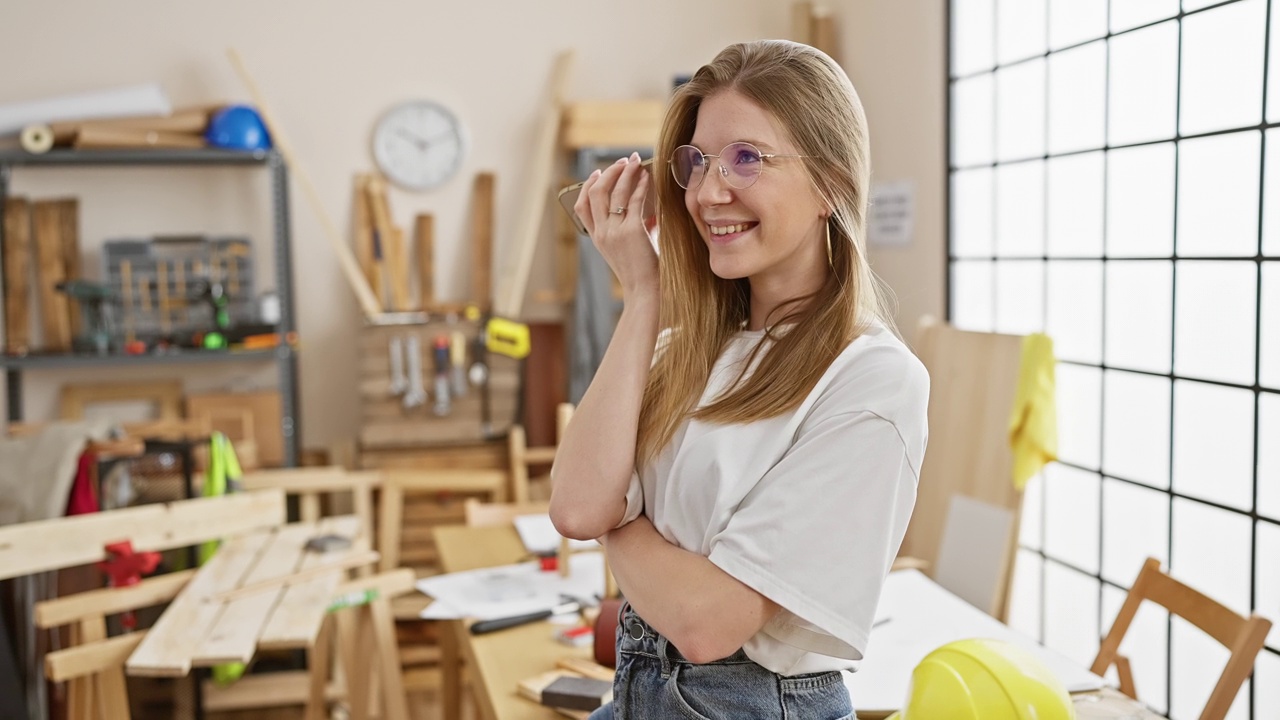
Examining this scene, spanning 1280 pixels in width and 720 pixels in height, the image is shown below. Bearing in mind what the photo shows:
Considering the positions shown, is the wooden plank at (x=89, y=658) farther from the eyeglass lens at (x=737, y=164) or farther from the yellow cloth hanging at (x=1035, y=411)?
the yellow cloth hanging at (x=1035, y=411)

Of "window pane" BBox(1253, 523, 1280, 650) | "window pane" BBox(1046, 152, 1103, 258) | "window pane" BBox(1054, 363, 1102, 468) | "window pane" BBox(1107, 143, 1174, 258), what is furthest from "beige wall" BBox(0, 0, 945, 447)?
"window pane" BBox(1253, 523, 1280, 650)

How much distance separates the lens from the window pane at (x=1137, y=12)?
9.27ft

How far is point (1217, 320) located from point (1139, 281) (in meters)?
0.30

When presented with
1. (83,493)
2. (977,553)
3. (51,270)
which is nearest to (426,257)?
(51,270)

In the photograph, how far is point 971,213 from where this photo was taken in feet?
12.4

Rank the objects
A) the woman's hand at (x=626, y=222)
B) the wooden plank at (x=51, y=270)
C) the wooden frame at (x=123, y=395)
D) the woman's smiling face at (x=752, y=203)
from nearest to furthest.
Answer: the woman's smiling face at (x=752, y=203) < the woman's hand at (x=626, y=222) < the wooden plank at (x=51, y=270) < the wooden frame at (x=123, y=395)

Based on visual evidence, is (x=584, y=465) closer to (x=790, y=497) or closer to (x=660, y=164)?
(x=790, y=497)

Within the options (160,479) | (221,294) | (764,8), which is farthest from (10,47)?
(764,8)

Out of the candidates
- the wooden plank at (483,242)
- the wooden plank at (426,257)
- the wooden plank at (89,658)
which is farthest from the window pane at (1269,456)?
the wooden plank at (426,257)

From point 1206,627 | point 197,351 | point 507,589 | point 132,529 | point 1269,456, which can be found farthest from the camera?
point 197,351

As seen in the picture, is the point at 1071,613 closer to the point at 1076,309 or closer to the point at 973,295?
the point at 1076,309

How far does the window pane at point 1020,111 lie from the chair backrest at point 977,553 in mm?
1189

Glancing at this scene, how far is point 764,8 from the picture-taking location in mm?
4910

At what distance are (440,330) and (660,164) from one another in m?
2.99
